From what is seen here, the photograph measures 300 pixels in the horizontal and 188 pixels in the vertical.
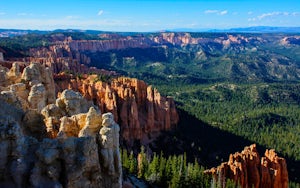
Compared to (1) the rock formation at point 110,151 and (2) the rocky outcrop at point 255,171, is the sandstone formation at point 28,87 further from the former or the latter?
(2) the rocky outcrop at point 255,171

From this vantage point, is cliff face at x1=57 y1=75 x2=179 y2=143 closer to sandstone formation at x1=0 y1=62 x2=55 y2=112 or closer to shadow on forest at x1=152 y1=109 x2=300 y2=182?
shadow on forest at x1=152 y1=109 x2=300 y2=182

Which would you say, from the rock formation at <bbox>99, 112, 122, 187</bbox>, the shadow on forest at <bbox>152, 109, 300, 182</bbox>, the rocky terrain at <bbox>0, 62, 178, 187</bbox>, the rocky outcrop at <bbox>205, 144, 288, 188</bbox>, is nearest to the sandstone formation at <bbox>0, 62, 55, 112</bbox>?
the rocky terrain at <bbox>0, 62, 178, 187</bbox>

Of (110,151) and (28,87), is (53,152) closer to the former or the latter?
(110,151)

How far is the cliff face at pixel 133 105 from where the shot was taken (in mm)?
62875

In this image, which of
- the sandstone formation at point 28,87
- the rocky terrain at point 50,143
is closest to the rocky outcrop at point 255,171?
the sandstone formation at point 28,87

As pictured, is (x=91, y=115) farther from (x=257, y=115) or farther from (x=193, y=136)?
(x=257, y=115)

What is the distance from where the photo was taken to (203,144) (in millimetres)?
69188

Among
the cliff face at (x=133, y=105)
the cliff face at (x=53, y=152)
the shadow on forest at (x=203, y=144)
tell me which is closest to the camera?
the cliff face at (x=53, y=152)

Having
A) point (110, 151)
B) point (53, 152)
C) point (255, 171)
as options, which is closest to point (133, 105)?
point (255, 171)

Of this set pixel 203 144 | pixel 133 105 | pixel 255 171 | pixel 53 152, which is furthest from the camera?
pixel 203 144

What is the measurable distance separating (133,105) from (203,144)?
1452 cm

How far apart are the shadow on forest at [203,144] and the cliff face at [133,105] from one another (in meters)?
2.45

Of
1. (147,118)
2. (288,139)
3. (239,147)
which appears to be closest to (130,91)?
(147,118)

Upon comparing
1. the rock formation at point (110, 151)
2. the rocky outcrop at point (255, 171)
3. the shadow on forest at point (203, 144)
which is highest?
the rock formation at point (110, 151)
